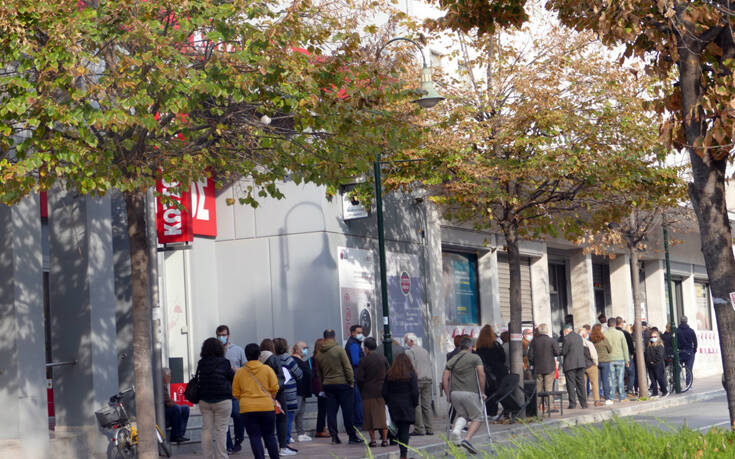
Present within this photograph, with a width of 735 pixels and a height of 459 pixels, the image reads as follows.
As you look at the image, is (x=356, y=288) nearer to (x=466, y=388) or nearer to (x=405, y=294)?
(x=405, y=294)

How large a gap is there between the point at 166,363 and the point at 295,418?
247cm

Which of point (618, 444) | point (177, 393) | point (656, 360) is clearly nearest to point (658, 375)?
point (656, 360)

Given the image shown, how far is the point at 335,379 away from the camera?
59.2 feet

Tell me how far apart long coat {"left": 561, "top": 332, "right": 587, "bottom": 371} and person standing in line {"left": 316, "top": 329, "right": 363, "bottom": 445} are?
7.27 metres

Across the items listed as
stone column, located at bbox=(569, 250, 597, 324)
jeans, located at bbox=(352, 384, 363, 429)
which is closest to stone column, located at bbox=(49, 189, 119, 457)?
jeans, located at bbox=(352, 384, 363, 429)

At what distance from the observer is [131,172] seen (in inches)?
462

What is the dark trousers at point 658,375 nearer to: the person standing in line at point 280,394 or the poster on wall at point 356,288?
the poster on wall at point 356,288

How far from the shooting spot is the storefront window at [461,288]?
27.6 metres

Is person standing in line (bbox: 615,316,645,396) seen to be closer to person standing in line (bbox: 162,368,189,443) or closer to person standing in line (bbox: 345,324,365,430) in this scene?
person standing in line (bbox: 345,324,365,430)

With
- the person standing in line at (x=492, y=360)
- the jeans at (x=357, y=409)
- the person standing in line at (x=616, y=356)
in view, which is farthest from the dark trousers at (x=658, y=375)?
the jeans at (x=357, y=409)

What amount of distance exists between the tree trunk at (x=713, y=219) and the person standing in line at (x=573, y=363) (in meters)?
14.6

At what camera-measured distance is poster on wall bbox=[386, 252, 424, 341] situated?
24.5m

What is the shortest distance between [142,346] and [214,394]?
6.62ft

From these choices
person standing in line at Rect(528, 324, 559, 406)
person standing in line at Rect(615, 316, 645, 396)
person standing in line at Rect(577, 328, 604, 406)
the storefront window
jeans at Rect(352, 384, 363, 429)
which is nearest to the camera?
jeans at Rect(352, 384, 363, 429)
